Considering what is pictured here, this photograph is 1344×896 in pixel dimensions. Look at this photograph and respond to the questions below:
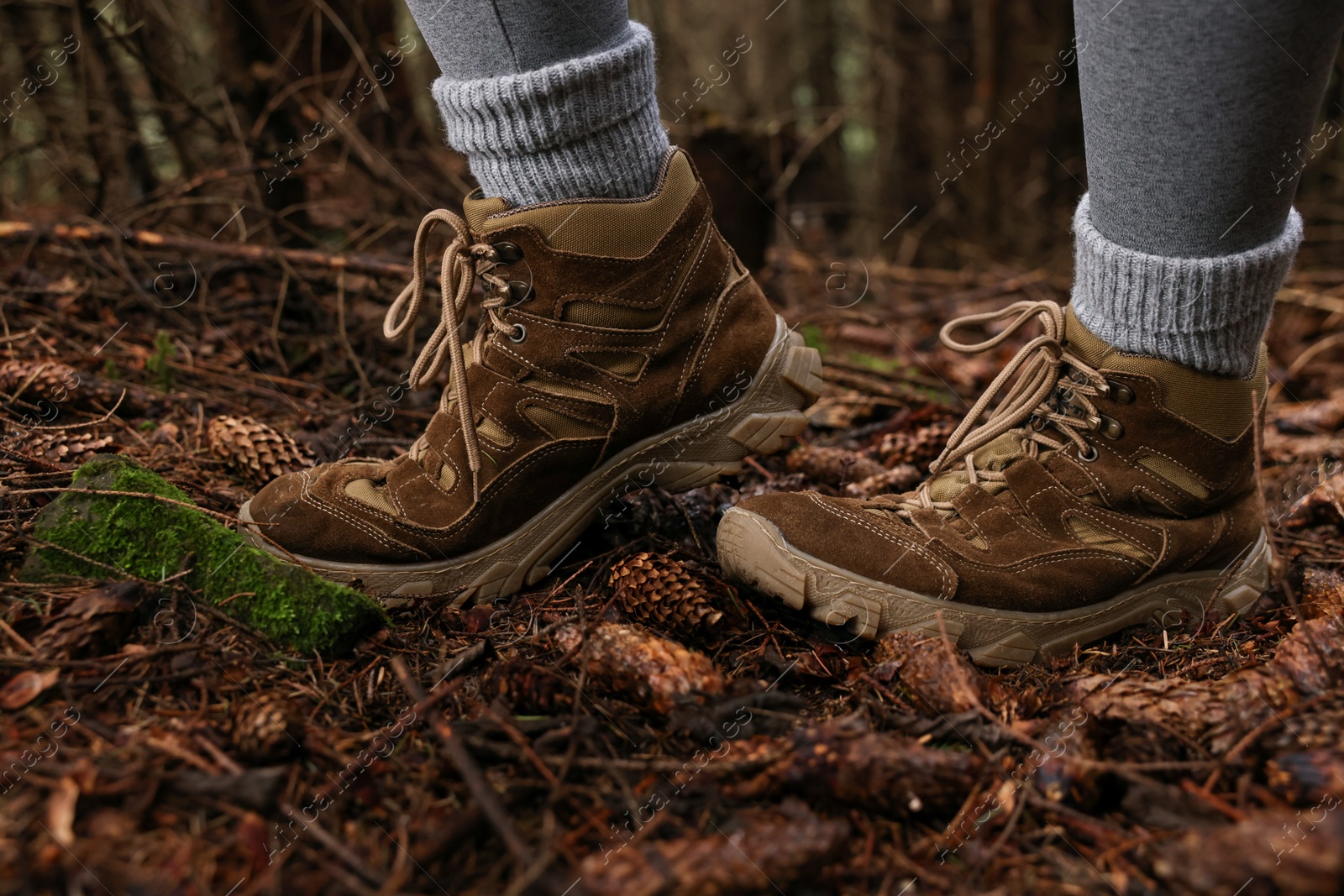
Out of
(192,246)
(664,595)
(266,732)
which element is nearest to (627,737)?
(664,595)

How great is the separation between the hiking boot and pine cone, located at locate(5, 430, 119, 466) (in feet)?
1.34

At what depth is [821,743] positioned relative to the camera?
3.83ft

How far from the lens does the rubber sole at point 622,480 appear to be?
1.67m

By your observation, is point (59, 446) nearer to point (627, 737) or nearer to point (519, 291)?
point (519, 291)

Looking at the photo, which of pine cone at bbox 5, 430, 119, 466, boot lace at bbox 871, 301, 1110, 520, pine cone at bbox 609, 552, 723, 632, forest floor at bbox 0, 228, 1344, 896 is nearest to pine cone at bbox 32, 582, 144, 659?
forest floor at bbox 0, 228, 1344, 896

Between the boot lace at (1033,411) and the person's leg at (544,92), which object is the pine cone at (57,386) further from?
the boot lace at (1033,411)

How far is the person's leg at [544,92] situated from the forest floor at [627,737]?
0.69 metres

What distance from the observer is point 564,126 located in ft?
4.99

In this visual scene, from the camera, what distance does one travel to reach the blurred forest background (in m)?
3.07

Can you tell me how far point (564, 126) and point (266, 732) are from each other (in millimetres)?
1050

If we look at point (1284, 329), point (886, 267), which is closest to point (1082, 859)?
point (1284, 329)

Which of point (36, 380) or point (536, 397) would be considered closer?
point (536, 397)

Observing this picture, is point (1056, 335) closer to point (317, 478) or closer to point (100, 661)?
point (317, 478)

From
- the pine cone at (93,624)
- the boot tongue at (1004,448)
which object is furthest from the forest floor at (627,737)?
the boot tongue at (1004,448)
